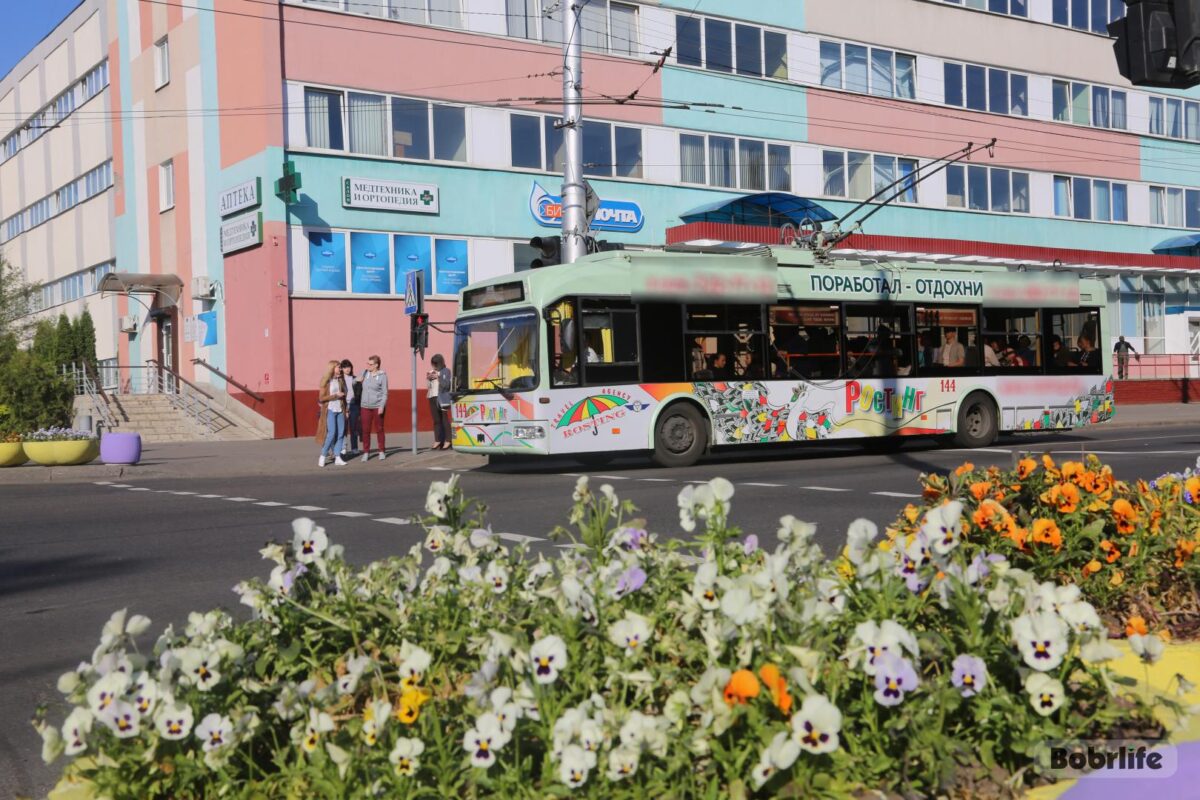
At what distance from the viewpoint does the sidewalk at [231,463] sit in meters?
18.8

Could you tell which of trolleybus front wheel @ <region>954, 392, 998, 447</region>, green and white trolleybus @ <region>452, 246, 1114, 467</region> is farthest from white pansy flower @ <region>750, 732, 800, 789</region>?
trolleybus front wheel @ <region>954, 392, 998, 447</region>

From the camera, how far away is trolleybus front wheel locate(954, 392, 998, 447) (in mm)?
20266

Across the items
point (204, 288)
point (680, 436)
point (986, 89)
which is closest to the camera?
point (680, 436)

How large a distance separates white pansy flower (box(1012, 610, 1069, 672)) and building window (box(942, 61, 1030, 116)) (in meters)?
37.2

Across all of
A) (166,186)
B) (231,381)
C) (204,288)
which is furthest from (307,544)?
(166,186)

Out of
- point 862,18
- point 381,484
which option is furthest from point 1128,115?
point 381,484

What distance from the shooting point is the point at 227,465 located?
1958 centimetres

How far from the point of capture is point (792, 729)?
2637mm

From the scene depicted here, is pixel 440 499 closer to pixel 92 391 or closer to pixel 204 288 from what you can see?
pixel 204 288

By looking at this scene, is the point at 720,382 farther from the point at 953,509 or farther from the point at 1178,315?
the point at 1178,315

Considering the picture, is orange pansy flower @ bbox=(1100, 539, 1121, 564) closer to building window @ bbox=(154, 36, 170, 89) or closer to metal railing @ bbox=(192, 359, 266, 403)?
metal railing @ bbox=(192, 359, 266, 403)

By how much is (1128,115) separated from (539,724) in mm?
44808

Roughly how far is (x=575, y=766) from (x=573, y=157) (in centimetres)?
1809

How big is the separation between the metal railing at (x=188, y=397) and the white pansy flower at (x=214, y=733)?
86.2 ft
